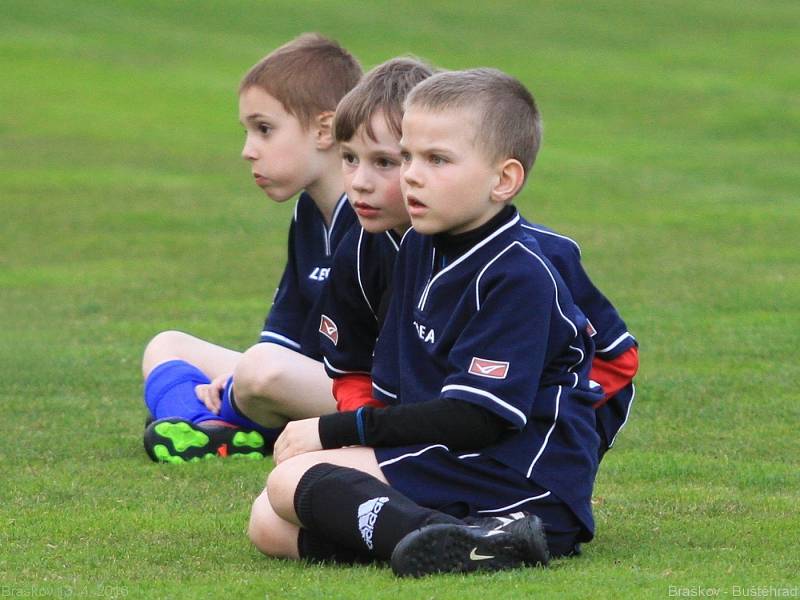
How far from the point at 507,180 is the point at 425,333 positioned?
1.46 feet

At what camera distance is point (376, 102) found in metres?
A: 4.25

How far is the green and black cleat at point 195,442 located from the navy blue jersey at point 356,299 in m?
1.21

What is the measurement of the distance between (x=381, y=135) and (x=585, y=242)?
8097 millimetres

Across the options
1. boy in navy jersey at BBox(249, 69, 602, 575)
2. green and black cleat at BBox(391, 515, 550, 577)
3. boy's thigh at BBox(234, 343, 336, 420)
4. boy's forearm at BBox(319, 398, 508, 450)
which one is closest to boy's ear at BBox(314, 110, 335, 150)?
boy's thigh at BBox(234, 343, 336, 420)

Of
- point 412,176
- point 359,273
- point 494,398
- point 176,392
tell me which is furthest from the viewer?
point 176,392

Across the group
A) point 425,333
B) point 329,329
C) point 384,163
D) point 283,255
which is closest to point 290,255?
point 329,329

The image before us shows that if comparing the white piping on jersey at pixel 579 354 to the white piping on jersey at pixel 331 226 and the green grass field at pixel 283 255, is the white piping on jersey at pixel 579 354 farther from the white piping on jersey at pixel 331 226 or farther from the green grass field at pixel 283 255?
the white piping on jersey at pixel 331 226

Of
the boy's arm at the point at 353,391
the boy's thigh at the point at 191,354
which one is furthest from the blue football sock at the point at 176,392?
the boy's arm at the point at 353,391

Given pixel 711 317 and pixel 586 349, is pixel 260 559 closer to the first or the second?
pixel 586 349

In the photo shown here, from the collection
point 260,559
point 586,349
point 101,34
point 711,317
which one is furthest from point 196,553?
point 101,34

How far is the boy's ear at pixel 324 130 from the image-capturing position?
5.35 meters

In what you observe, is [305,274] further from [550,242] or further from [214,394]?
[550,242]

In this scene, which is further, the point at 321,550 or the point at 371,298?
the point at 371,298

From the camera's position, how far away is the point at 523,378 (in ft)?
12.2
